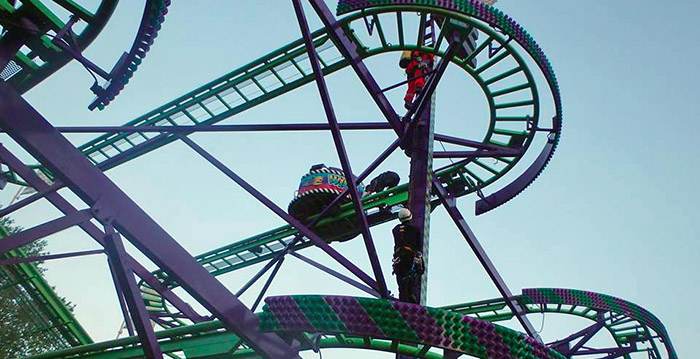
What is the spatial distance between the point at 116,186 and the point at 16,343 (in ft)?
56.7

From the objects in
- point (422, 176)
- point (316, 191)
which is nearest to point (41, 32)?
point (422, 176)

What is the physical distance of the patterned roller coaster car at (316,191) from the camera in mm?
11906

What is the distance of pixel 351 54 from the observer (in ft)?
22.1

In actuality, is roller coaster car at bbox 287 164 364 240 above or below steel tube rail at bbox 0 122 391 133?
above

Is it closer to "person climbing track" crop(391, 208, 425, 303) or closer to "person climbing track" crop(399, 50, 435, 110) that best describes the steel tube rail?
"person climbing track" crop(399, 50, 435, 110)

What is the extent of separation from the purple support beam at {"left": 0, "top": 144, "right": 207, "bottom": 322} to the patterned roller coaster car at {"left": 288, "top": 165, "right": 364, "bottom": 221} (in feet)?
17.9

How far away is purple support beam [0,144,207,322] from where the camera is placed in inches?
231

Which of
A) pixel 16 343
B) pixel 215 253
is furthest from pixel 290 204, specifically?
pixel 16 343

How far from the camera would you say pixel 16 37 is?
4949mm

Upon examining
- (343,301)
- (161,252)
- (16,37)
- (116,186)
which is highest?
(16,37)

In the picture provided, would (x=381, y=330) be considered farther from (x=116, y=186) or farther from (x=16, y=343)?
(x=16, y=343)

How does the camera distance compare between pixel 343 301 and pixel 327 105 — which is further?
pixel 327 105

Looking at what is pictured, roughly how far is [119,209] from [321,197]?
7.60 meters

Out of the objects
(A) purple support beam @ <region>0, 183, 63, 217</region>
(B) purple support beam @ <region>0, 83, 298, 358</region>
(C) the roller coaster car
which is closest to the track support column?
(B) purple support beam @ <region>0, 83, 298, 358</region>
